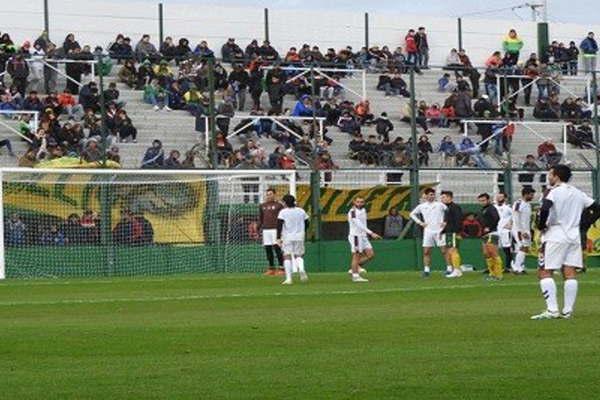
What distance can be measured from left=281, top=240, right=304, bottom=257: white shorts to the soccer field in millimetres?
7457

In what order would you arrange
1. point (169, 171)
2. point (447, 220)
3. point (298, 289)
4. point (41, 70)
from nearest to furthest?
1. point (298, 289)
2. point (447, 220)
3. point (169, 171)
4. point (41, 70)

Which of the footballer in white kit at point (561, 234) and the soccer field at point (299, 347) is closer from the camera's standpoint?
the soccer field at point (299, 347)

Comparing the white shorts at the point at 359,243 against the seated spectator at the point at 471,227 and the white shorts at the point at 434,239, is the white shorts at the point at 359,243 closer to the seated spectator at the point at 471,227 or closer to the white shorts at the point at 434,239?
the white shorts at the point at 434,239

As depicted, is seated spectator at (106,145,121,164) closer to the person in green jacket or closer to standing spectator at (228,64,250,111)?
standing spectator at (228,64,250,111)

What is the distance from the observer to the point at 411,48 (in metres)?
64.8

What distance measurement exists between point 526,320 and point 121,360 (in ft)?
22.7

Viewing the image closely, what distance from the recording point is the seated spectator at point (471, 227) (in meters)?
50.5

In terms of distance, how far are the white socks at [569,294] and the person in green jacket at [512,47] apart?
4592 centimetres

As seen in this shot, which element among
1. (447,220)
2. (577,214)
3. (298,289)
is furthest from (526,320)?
(447,220)

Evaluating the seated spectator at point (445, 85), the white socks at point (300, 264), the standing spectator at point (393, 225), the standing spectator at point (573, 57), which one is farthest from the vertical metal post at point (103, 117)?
the standing spectator at point (573, 57)

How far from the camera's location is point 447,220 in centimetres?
4266

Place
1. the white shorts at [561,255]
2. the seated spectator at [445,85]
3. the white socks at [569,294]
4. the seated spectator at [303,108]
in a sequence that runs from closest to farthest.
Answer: the white shorts at [561,255]
the white socks at [569,294]
the seated spectator at [303,108]
the seated spectator at [445,85]

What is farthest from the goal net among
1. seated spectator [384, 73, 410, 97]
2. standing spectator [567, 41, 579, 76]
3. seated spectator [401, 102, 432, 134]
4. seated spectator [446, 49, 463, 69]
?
standing spectator [567, 41, 579, 76]

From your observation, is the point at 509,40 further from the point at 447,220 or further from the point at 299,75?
A: the point at 447,220
